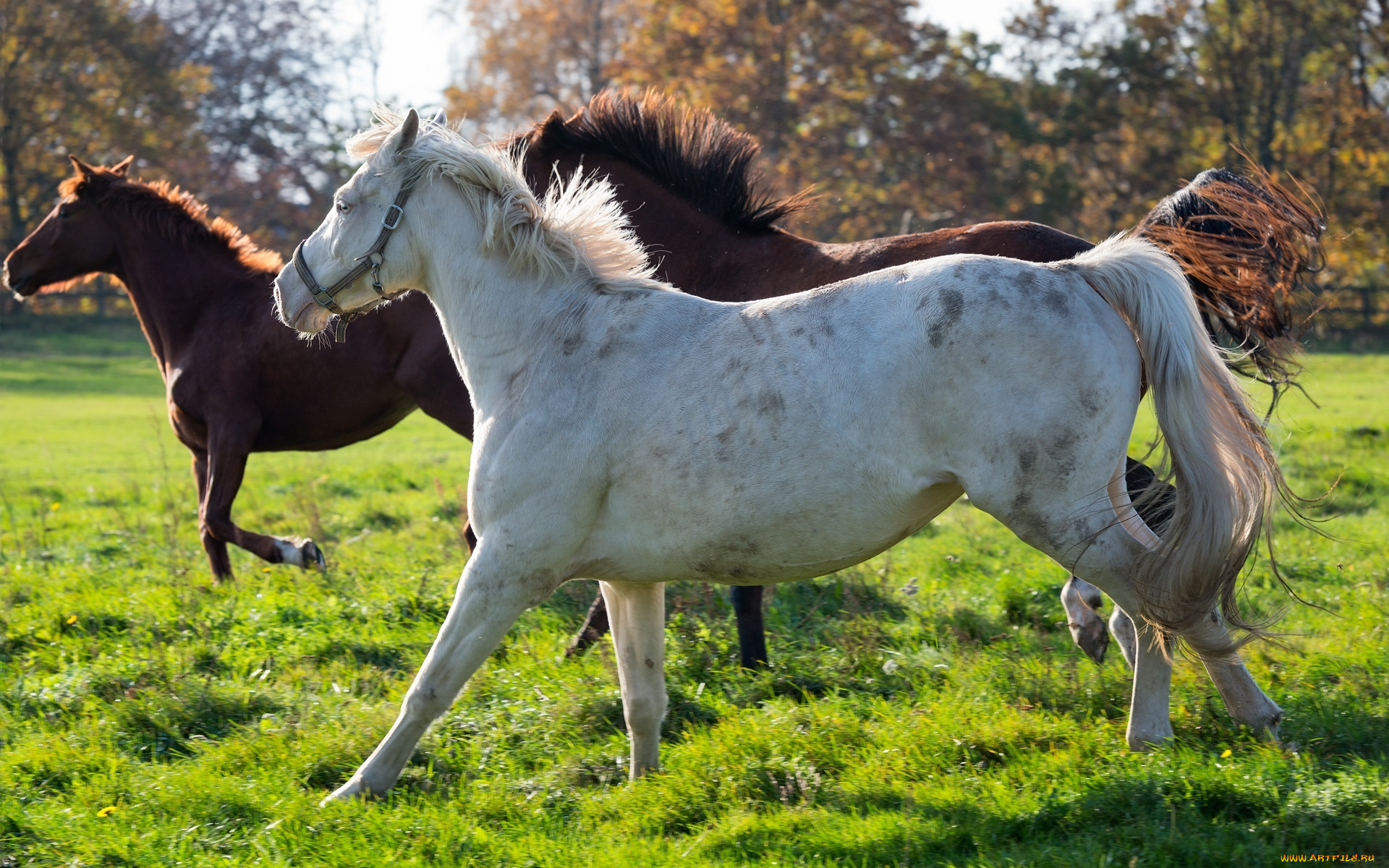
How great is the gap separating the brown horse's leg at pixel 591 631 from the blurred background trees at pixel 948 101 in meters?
17.6

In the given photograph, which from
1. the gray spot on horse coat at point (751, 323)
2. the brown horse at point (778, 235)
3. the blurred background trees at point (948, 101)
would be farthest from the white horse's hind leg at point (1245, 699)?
the blurred background trees at point (948, 101)

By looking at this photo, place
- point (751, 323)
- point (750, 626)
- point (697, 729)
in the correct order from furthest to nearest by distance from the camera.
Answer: point (750, 626) → point (697, 729) → point (751, 323)

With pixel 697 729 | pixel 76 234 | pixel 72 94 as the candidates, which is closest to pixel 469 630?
pixel 697 729

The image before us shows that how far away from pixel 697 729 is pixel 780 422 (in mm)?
1461

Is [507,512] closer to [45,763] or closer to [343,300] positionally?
[343,300]

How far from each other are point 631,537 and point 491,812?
97 centimetres

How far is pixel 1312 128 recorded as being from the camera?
24.3 metres

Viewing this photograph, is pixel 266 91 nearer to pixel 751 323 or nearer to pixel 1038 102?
pixel 1038 102

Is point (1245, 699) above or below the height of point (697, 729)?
above

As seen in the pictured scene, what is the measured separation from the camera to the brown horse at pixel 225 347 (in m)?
6.45

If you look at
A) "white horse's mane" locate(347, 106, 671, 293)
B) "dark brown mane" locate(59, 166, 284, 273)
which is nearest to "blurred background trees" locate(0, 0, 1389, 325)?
"dark brown mane" locate(59, 166, 284, 273)

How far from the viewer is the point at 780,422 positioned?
336 cm

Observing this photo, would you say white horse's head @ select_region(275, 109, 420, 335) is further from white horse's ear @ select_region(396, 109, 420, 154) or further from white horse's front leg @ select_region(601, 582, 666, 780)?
white horse's front leg @ select_region(601, 582, 666, 780)

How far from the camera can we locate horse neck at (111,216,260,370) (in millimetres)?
7086
